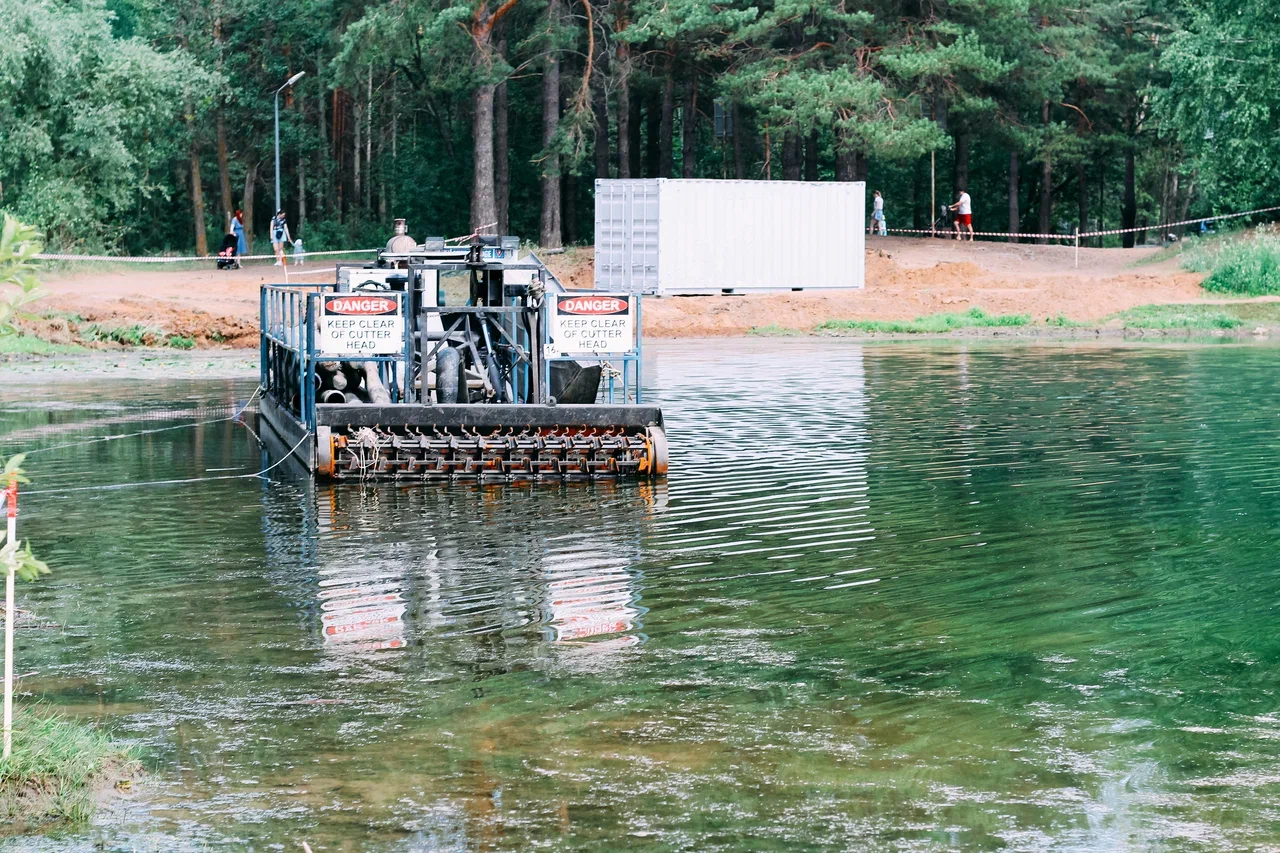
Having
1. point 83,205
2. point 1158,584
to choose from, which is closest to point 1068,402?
point 1158,584

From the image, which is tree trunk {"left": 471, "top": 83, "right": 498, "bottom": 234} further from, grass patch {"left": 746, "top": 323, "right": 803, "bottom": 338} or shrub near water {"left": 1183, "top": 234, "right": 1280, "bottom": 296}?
shrub near water {"left": 1183, "top": 234, "right": 1280, "bottom": 296}

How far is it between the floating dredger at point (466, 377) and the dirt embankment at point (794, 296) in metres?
17.6

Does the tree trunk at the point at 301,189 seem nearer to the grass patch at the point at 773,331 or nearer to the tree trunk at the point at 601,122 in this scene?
the tree trunk at the point at 601,122

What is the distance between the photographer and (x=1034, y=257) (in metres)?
54.2

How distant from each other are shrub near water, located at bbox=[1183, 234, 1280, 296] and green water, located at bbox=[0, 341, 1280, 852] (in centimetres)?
2782

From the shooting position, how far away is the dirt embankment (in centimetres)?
3791

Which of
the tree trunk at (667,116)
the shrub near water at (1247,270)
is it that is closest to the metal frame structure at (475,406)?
the shrub near water at (1247,270)

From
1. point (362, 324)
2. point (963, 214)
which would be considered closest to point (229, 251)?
point (963, 214)

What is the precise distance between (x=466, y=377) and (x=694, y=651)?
9.40m

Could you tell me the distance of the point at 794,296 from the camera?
45.6m

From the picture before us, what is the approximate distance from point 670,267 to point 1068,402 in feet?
72.2

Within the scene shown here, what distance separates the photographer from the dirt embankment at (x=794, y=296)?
Result: 37906mm

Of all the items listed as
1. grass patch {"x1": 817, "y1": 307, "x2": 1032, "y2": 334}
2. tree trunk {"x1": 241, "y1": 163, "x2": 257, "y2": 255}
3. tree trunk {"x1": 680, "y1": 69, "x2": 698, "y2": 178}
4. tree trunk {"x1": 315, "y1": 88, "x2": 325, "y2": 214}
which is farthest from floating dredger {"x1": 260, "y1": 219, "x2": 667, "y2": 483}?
tree trunk {"x1": 315, "y1": 88, "x2": 325, "y2": 214}

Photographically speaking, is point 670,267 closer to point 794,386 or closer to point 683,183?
point 683,183
